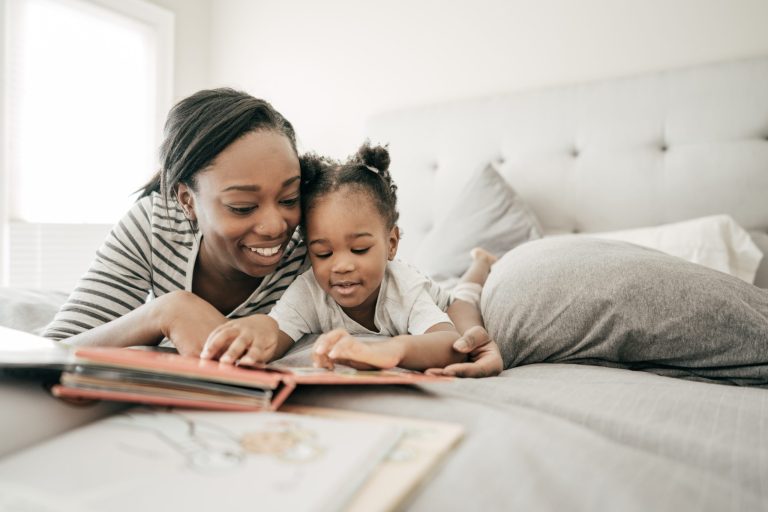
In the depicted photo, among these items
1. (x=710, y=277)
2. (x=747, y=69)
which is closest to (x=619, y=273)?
(x=710, y=277)

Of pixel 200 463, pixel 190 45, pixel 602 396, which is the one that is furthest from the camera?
pixel 190 45

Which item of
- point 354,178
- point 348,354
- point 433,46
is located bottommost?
point 348,354

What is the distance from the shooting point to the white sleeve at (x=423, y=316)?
1073mm

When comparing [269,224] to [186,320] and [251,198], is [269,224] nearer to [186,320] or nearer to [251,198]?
[251,198]

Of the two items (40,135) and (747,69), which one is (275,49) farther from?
(747,69)

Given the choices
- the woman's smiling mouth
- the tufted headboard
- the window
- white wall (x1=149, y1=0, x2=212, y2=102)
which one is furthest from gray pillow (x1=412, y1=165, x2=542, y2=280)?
white wall (x1=149, y1=0, x2=212, y2=102)

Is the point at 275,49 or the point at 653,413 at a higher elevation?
the point at 275,49

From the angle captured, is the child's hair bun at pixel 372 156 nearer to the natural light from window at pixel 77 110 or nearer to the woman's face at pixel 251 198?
the woman's face at pixel 251 198

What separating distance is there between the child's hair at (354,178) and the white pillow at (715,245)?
64cm

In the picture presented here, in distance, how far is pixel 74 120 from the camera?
9.14 ft

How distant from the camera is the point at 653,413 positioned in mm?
610

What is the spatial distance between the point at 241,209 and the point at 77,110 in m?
2.24

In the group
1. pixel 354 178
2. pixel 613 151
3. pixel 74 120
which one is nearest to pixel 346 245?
pixel 354 178

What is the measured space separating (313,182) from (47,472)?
2.86 feet
